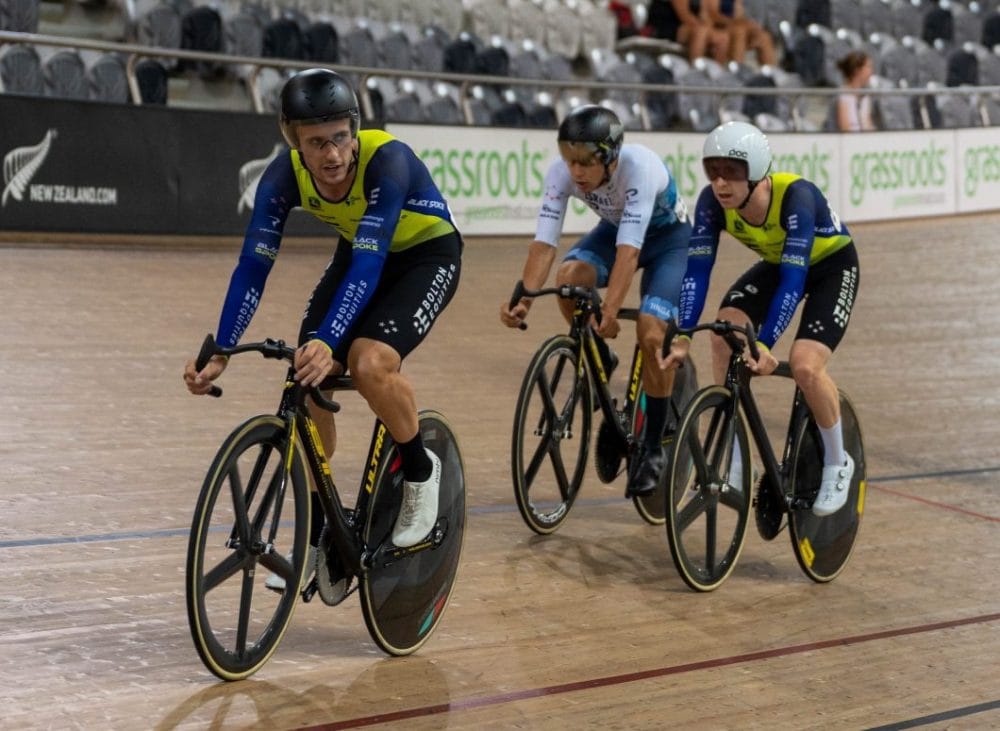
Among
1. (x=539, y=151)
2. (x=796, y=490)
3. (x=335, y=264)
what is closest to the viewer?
(x=335, y=264)

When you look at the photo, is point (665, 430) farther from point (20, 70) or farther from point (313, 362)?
point (20, 70)

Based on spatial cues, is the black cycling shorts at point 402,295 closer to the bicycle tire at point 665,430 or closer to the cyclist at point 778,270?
the cyclist at point 778,270

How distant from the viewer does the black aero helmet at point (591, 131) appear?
15.9ft

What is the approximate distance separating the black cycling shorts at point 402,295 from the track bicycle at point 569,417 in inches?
41.6

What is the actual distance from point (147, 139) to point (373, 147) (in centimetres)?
689

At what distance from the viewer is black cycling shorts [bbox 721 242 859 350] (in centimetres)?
470

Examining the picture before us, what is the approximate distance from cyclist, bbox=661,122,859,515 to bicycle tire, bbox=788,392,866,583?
0.16ft

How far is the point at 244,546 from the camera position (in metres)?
3.27

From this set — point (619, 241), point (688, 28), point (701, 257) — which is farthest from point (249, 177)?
point (688, 28)

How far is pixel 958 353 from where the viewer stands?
9328mm

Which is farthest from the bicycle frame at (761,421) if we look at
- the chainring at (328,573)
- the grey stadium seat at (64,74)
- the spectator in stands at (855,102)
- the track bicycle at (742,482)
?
the spectator in stands at (855,102)

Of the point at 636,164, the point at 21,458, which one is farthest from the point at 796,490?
the point at 21,458

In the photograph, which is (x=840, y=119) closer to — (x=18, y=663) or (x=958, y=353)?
(x=958, y=353)

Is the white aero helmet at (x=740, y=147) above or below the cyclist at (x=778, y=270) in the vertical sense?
above
